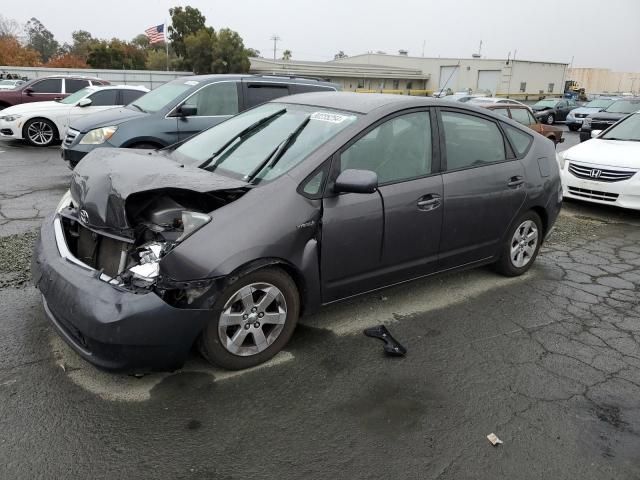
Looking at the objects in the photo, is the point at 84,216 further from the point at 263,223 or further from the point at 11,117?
the point at 11,117

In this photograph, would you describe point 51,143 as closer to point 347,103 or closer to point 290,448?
point 347,103

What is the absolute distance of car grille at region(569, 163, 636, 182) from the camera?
7199mm

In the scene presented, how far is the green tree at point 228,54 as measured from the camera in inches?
1855

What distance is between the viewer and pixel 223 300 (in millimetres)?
2963

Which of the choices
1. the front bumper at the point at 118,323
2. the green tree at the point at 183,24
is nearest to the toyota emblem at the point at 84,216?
the front bumper at the point at 118,323

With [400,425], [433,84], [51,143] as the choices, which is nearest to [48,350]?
[400,425]

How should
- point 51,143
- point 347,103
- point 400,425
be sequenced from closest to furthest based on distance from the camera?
1. point 400,425
2. point 347,103
3. point 51,143

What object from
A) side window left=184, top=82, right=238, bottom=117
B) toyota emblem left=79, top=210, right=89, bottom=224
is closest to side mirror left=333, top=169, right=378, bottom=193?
toyota emblem left=79, top=210, right=89, bottom=224

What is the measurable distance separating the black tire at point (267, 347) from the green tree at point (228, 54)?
4690 cm

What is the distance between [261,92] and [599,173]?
547 cm

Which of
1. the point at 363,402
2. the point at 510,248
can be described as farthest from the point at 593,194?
the point at 363,402

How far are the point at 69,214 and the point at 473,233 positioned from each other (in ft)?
10.4

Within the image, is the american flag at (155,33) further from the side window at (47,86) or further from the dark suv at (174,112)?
the dark suv at (174,112)

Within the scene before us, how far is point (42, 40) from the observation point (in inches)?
3282
